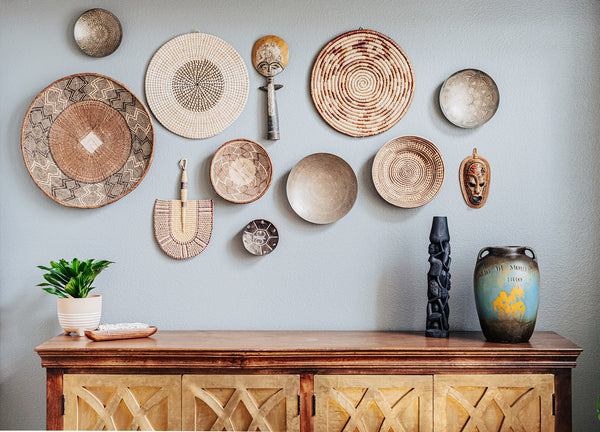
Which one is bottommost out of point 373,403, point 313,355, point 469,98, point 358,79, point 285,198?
point 373,403

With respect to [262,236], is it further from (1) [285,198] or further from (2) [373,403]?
(2) [373,403]

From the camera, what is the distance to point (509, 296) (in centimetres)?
219

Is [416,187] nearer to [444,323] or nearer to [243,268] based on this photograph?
[444,323]

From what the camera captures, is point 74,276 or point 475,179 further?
point 475,179

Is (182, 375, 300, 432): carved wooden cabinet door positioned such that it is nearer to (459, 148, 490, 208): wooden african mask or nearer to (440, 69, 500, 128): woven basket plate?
(459, 148, 490, 208): wooden african mask

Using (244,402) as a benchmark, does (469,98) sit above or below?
above

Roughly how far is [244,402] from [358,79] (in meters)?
1.63

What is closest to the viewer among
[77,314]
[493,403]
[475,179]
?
[493,403]

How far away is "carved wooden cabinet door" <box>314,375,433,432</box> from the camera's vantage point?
211 cm

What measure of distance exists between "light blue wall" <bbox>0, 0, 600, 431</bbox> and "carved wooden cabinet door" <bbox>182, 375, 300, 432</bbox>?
46 cm

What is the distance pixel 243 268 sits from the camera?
2574 mm

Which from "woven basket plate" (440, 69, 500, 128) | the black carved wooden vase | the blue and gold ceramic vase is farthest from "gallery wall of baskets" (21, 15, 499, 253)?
the blue and gold ceramic vase

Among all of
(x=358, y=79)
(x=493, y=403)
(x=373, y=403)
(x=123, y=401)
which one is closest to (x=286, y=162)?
(x=358, y=79)

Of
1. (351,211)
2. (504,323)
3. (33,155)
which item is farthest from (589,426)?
(33,155)
